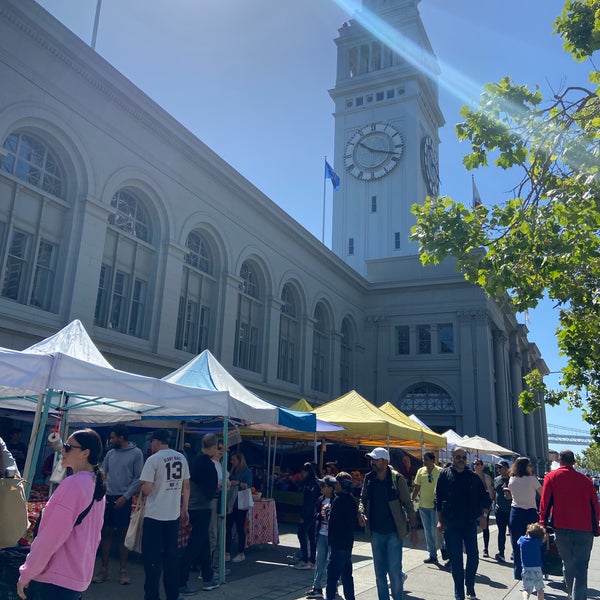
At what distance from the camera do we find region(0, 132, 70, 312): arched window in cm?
1562

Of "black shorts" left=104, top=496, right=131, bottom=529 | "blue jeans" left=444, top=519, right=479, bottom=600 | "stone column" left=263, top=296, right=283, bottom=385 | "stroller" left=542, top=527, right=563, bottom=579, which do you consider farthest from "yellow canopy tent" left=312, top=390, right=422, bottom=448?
"stone column" left=263, top=296, right=283, bottom=385

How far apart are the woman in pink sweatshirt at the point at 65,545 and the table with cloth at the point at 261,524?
22.9 feet

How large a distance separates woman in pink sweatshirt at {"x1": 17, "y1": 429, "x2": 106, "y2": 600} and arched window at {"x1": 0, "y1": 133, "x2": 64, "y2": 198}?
14.0 m

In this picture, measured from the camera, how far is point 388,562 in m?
6.74

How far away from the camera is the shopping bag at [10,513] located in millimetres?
3984

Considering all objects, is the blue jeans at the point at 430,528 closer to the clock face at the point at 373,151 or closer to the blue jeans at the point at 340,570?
the blue jeans at the point at 340,570

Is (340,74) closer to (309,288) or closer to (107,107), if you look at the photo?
(309,288)

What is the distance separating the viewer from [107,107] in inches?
732

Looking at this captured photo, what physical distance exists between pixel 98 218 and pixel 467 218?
12.5m

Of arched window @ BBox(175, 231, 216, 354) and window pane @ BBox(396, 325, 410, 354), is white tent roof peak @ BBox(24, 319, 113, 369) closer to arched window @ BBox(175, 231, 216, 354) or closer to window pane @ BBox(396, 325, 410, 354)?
arched window @ BBox(175, 231, 216, 354)

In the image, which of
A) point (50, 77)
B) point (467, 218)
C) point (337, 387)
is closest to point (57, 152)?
point (50, 77)

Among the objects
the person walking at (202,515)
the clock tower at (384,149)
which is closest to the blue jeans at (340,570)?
the person walking at (202,515)

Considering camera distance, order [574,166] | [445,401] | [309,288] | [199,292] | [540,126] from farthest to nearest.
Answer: [445,401], [309,288], [199,292], [540,126], [574,166]

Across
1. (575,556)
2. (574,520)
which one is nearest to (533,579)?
(575,556)
